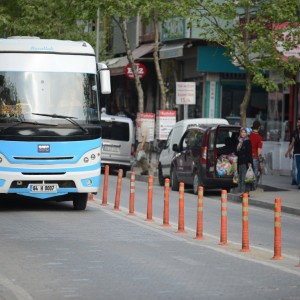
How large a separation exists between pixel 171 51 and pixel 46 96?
27710 mm

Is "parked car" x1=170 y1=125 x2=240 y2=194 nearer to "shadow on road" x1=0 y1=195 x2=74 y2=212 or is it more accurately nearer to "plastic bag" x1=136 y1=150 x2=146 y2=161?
"shadow on road" x1=0 y1=195 x2=74 y2=212

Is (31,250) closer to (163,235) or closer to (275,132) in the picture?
(163,235)

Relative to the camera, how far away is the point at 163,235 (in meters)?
18.5

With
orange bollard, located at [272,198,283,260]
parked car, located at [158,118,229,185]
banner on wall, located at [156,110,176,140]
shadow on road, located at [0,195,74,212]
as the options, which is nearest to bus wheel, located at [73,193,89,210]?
shadow on road, located at [0,195,74,212]

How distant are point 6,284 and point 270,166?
1041 inches

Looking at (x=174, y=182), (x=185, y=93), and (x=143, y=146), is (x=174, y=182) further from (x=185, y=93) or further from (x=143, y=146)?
(x=143, y=146)

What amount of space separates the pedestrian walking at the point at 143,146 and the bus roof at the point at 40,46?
1642 cm

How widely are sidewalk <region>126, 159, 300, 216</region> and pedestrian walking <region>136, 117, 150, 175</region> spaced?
5.94 feet

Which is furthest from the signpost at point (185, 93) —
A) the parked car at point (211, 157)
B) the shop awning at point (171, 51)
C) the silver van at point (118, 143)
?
the shop awning at point (171, 51)

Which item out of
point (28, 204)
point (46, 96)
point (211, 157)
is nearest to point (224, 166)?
point (211, 157)

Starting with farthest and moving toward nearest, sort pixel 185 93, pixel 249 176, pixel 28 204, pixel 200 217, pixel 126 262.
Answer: pixel 185 93 → pixel 249 176 → pixel 28 204 → pixel 200 217 → pixel 126 262

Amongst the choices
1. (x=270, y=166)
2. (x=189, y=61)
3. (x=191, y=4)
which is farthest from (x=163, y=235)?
(x=189, y=61)

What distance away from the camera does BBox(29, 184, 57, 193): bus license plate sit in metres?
21.8

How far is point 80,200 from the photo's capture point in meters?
23.1
